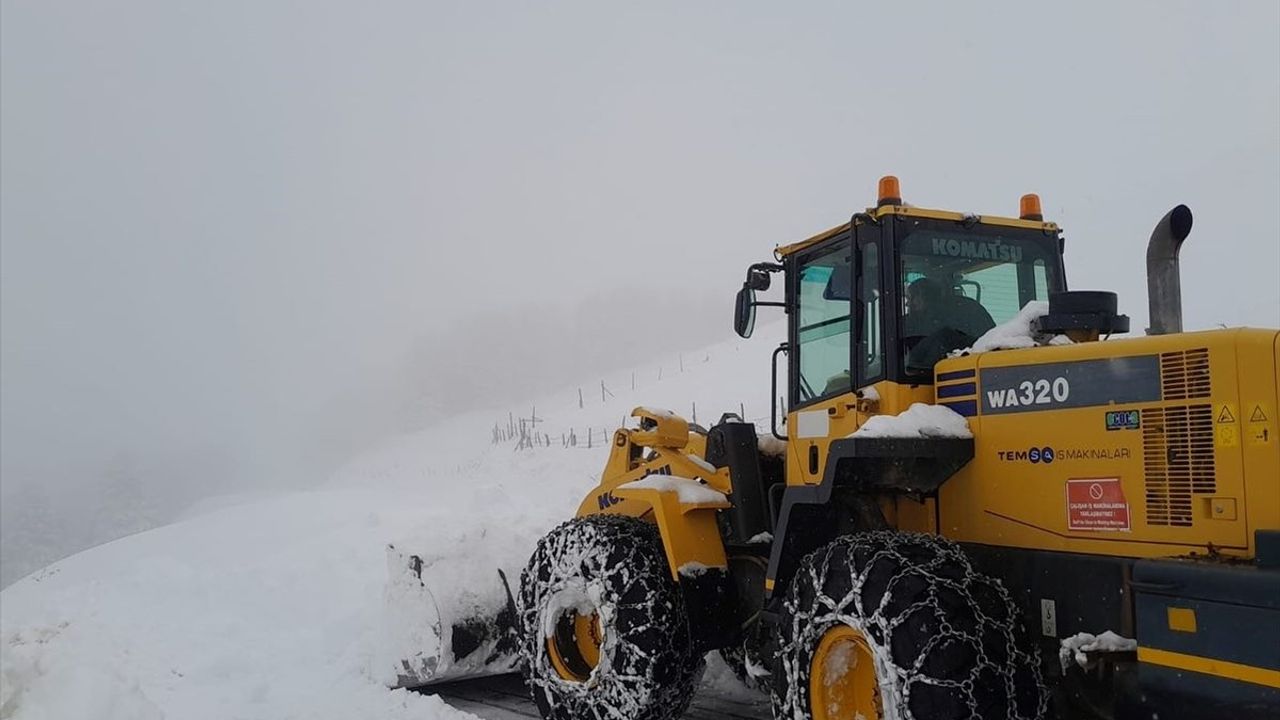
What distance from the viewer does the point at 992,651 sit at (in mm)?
3975

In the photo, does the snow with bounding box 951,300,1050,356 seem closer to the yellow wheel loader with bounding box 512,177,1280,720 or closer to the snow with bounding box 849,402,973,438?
the yellow wheel loader with bounding box 512,177,1280,720

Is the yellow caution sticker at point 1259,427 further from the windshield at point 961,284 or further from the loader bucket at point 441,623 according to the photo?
the loader bucket at point 441,623

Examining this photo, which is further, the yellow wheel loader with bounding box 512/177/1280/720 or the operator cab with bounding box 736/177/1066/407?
the operator cab with bounding box 736/177/1066/407

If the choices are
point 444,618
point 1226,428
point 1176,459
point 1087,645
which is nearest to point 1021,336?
point 1176,459

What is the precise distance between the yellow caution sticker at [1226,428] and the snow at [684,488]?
2971 mm

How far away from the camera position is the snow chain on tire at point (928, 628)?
393 centimetres

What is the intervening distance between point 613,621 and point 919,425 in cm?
219

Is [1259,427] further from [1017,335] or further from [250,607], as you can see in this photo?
[250,607]

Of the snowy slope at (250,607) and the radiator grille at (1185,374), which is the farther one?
the snowy slope at (250,607)

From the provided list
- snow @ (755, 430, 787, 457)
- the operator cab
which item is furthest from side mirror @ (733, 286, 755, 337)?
snow @ (755, 430, 787, 457)

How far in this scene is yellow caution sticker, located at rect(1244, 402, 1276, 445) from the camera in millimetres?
3623

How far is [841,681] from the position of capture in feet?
14.9

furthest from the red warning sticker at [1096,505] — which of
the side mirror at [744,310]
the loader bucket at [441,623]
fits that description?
the loader bucket at [441,623]

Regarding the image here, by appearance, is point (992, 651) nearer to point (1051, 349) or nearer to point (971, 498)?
point (971, 498)
